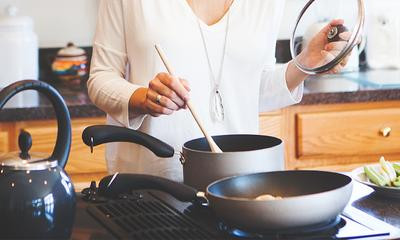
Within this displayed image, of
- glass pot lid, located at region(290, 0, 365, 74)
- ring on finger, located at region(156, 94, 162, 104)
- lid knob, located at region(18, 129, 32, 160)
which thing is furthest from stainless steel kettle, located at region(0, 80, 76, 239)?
glass pot lid, located at region(290, 0, 365, 74)

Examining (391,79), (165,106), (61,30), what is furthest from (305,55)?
→ (61,30)

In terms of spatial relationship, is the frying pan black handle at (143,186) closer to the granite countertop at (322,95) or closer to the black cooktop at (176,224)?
the black cooktop at (176,224)

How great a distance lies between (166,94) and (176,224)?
274 mm

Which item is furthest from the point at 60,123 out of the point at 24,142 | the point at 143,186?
the point at 143,186

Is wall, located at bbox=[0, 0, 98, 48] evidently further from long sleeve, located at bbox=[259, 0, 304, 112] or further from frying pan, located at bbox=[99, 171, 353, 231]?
frying pan, located at bbox=[99, 171, 353, 231]

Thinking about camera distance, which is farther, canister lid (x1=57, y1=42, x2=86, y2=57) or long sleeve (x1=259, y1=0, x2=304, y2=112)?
canister lid (x1=57, y1=42, x2=86, y2=57)

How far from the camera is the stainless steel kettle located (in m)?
1.12

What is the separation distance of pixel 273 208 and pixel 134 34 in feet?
2.24

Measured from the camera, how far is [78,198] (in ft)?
4.57

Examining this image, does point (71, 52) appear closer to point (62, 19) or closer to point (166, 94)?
point (62, 19)

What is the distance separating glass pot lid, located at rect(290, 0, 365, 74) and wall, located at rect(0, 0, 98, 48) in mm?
1416

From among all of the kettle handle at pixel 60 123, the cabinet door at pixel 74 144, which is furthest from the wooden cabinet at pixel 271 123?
the kettle handle at pixel 60 123

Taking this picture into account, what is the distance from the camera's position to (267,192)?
1.29m

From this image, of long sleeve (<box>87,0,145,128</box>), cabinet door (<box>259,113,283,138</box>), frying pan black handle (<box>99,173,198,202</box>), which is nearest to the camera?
frying pan black handle (<box>99,173,198,202</box>)
